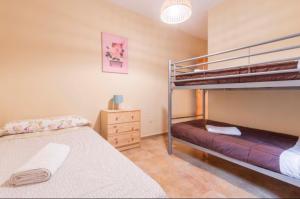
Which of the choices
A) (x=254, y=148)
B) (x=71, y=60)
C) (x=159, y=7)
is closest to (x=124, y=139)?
(x=71, y=60)

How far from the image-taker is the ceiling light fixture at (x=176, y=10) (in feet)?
5.59

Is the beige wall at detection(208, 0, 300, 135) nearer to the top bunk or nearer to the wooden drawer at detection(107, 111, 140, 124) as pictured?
the top bunk

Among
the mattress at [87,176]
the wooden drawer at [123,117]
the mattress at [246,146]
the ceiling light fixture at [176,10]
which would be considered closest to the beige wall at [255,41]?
the mattress at [246,146]

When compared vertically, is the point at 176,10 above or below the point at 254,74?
above

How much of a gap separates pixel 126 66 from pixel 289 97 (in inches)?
108

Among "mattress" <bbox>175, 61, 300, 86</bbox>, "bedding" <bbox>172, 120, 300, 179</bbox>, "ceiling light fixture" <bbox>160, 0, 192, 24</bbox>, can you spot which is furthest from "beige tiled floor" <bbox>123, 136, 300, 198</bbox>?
"ceiling light fixture" <bbox>160, 0, 192, 24</bbox>

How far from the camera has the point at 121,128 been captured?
2609 mm

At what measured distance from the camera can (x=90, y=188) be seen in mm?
765

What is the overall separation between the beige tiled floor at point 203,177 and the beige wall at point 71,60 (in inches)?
47.1

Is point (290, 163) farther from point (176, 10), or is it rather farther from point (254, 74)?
point (176, 10)

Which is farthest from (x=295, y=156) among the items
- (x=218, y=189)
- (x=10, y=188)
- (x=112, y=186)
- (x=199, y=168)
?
(x=10, y=188)

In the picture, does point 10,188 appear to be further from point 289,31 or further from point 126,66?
point 289,31

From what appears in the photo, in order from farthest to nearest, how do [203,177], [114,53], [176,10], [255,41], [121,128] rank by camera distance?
[114,53] < [121,128] < [255,41] < [176,10] < [203,177]

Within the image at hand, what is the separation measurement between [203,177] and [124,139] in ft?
4.72
